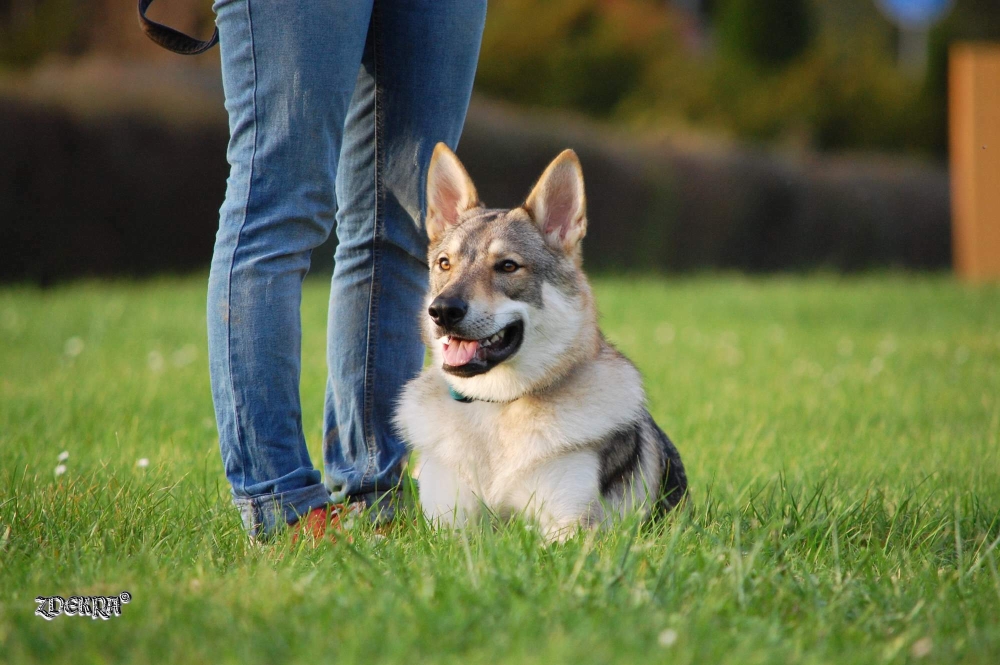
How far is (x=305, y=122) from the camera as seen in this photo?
2.74m

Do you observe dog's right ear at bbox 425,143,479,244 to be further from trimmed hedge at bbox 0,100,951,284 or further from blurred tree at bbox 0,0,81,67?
blurred tree at bbox 0,0,81,67

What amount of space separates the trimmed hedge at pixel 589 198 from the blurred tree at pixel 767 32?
573 centimetres

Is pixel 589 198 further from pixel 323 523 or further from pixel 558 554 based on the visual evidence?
pixel 558 554

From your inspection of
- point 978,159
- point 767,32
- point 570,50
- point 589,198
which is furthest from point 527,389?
point 767,32

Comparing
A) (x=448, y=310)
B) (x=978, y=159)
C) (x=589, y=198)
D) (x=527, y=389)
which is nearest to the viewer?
(x=448, y=310)

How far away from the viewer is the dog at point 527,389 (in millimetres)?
2900

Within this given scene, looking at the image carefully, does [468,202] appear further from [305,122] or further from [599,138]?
[599,138]

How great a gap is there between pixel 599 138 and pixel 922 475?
1335 cm

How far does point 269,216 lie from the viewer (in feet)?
9.09

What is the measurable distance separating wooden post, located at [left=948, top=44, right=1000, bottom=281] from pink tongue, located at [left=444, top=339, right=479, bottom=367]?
13.5 metres

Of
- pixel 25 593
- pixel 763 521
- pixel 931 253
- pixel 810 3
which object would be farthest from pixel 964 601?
pixel 810 3

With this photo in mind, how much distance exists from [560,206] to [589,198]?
1239cm

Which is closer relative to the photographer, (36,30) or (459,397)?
(459,397)

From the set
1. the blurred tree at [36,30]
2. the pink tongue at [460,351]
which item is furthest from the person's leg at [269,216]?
the blurred tree at [36,30]
